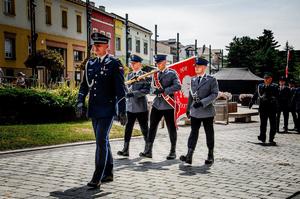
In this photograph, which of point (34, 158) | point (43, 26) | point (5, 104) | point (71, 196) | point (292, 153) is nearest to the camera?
point (71, 196)

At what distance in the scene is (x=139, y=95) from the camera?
24.6ft

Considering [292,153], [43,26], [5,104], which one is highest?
[43,26]

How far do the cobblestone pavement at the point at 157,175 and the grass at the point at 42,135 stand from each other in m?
0.69

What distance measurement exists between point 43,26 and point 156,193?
29.9 metres

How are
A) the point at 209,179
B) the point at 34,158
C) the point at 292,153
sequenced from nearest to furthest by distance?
the point at 209,179 → the point at 34,158 → the point at 292,153

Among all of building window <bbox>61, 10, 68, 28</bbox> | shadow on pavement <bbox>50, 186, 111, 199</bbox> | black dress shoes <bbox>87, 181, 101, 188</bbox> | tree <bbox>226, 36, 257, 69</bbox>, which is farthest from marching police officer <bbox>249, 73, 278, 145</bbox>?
tree <bbox>226, 36, 257, 69</bbox>

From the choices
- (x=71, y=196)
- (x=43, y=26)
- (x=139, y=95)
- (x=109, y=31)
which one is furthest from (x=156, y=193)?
(x=109, y=31)

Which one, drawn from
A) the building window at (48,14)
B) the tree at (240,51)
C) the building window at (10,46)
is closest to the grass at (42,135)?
the building window at (10,46)

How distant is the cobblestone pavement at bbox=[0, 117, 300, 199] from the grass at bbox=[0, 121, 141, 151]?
0.69 metres

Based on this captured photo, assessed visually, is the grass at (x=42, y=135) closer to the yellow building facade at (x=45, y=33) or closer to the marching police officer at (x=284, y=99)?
the marching police officer at (x=284, y=99)

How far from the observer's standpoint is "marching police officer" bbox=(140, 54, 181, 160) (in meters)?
7.48

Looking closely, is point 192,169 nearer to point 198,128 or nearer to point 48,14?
point 198,128

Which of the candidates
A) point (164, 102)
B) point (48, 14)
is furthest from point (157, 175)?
point (48, 14)

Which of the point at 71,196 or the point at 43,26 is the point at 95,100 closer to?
the point at 71,196
